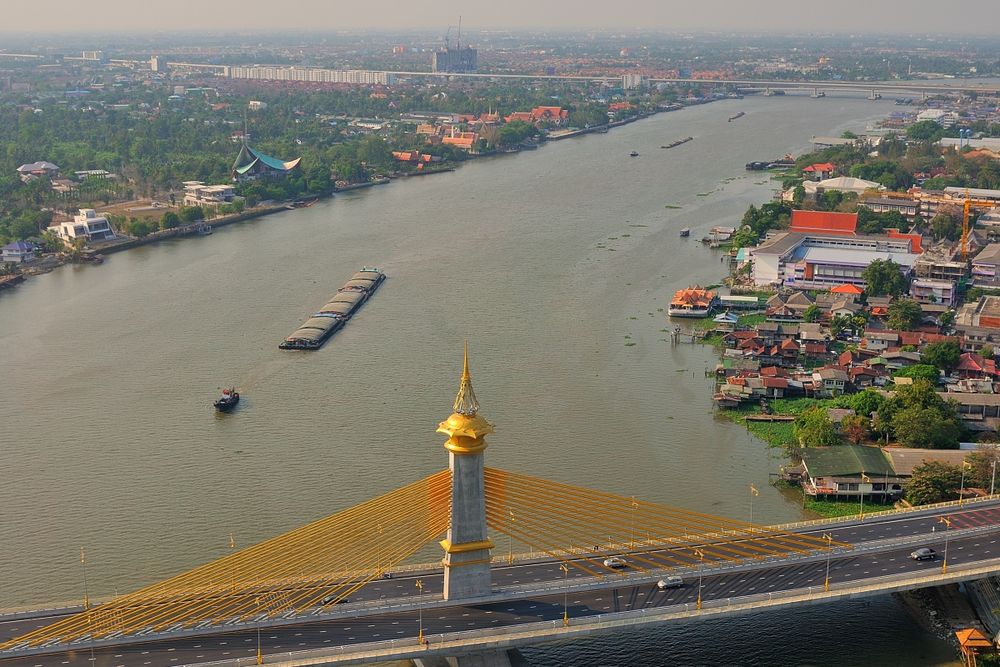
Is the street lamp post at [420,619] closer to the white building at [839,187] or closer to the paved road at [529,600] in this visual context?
the paved road at [529,600]

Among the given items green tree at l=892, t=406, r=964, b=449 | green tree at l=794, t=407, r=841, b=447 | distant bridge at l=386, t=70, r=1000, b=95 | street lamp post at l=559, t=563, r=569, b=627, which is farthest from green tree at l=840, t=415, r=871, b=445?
distant bridge at l=386, t=70, r=1000, b=95

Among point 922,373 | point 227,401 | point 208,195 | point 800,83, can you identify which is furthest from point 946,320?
point 800,83

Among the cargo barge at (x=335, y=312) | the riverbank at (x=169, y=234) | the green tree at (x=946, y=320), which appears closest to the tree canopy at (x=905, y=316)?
the green tree at (x=946, y=320)

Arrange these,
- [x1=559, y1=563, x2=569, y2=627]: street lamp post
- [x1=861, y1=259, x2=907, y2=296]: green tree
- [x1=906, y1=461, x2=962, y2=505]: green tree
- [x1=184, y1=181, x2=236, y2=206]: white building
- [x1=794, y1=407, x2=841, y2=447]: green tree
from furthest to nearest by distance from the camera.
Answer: [x1=184, y1=181, x2=236, y2=206]: white building < [x1=861, y1=259, x2=907, y2=296]: green tree < [x1=794, y1=407, x2=841, y2=447]: green tree < [x1=906, y1=461, x2=962, y2=505]: green tree < [x1=559, y1=563, x2=569, y2=627]: street lamp post

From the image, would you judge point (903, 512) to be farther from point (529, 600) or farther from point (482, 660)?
point (482, 660)

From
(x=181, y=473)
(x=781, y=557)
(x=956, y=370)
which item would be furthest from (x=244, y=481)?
(x=956, y=370)

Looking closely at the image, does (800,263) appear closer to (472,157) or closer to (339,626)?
(339,626)

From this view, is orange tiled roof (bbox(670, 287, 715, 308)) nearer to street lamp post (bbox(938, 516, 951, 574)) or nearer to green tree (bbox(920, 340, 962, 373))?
green tree (bbox(920, 340, 962, 373))
